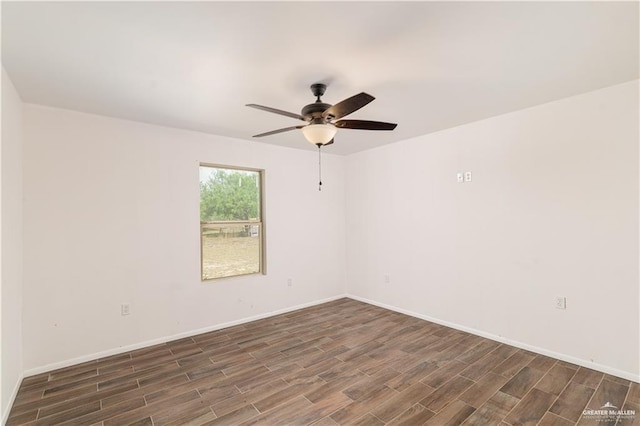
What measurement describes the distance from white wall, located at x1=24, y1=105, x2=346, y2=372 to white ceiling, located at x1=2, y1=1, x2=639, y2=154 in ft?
1.47

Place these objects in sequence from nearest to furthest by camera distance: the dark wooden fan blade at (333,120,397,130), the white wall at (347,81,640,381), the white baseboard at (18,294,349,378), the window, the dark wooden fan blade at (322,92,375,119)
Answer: the dark wooden fan blade at (322,92,375,119) < the dark wooden fan blade at (333,120,397,130) < the white wall at (347,81,640,381) < the white baseboard at (18,294,349,378) < the window

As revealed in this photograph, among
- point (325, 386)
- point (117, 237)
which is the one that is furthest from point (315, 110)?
point (117, 237)

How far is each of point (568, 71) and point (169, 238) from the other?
4204 millimetres

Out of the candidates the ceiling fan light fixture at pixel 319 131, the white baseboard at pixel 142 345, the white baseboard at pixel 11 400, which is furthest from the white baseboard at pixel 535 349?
the white baseboard at pixel 11 400

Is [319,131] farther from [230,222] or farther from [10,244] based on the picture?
[10,244]

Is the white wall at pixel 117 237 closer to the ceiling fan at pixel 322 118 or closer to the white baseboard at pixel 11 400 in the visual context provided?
the white baseboard at pixel 11 400

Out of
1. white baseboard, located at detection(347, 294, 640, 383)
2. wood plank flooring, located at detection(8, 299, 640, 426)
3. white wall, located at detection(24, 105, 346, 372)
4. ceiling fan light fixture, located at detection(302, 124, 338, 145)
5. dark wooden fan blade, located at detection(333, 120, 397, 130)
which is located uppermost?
dark wooden fan blade, located at detection(333, 120, 397, 130)

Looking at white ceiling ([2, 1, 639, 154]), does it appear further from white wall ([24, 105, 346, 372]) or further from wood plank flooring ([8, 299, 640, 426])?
wood plank flooring ([8, 299, 640, 426])

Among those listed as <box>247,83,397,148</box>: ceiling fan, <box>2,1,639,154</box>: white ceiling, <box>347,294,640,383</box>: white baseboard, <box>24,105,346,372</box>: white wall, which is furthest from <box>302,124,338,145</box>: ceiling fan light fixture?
<box>347,294,640,383</box>: white baseboard

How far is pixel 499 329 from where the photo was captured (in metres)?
3.38

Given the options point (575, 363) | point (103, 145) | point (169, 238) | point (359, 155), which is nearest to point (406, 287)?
point (575, 363)

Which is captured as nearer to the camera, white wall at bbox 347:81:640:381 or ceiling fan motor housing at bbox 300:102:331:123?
ceiling fan motor housing at bbox 300:102:331:123

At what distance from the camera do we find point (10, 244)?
2.38 m

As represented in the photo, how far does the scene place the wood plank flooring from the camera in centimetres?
214
